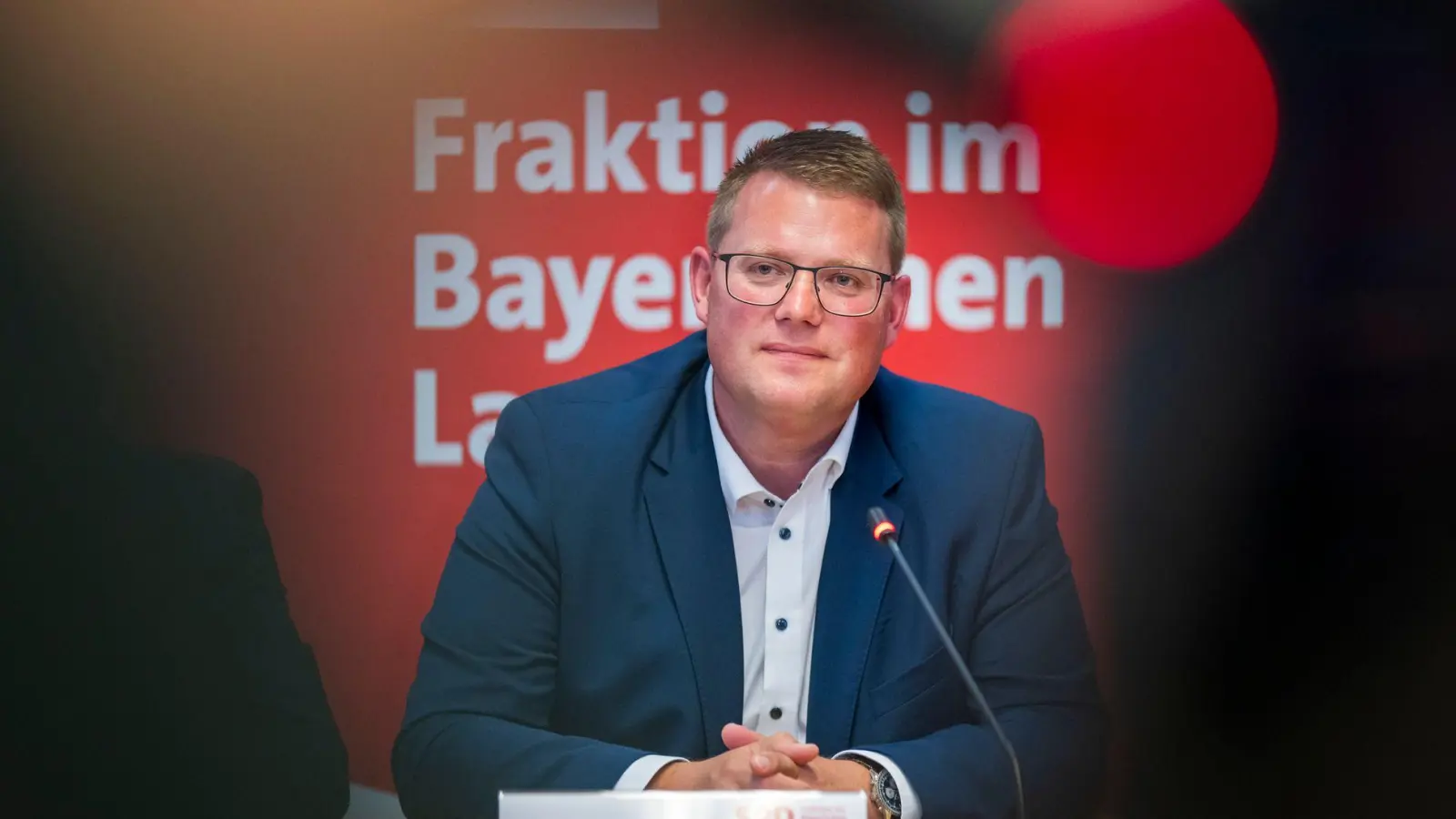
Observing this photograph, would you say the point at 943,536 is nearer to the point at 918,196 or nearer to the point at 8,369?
the point at 918,196

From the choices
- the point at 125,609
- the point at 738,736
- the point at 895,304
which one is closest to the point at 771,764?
the point at 738,736

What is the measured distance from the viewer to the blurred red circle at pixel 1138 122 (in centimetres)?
283

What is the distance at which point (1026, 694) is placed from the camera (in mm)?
2551

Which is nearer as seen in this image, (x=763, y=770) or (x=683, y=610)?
(x=763, y=770)

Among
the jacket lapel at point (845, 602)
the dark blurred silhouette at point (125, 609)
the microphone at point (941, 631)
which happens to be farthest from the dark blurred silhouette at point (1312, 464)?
the dark blurred silhouette at point (125, 609)

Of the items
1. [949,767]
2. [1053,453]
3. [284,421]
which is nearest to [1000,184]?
[1053,453]

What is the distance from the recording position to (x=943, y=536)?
2541 mm

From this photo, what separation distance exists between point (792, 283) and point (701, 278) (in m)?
0.24

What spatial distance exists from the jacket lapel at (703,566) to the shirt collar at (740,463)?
0.10ft

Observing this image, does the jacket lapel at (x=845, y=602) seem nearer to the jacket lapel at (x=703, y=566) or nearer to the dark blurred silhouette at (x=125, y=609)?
the jacket lapel at (x=703, y=566)

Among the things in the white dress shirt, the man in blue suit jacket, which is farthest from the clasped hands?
the white dress shirt

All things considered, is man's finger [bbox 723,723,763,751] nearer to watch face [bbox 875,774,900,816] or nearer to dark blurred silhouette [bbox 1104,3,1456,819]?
watch face [bbox 875,774,900,816]

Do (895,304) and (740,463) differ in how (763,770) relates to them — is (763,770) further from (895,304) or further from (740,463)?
(895,304)

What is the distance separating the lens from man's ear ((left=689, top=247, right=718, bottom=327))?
8.46 ft
